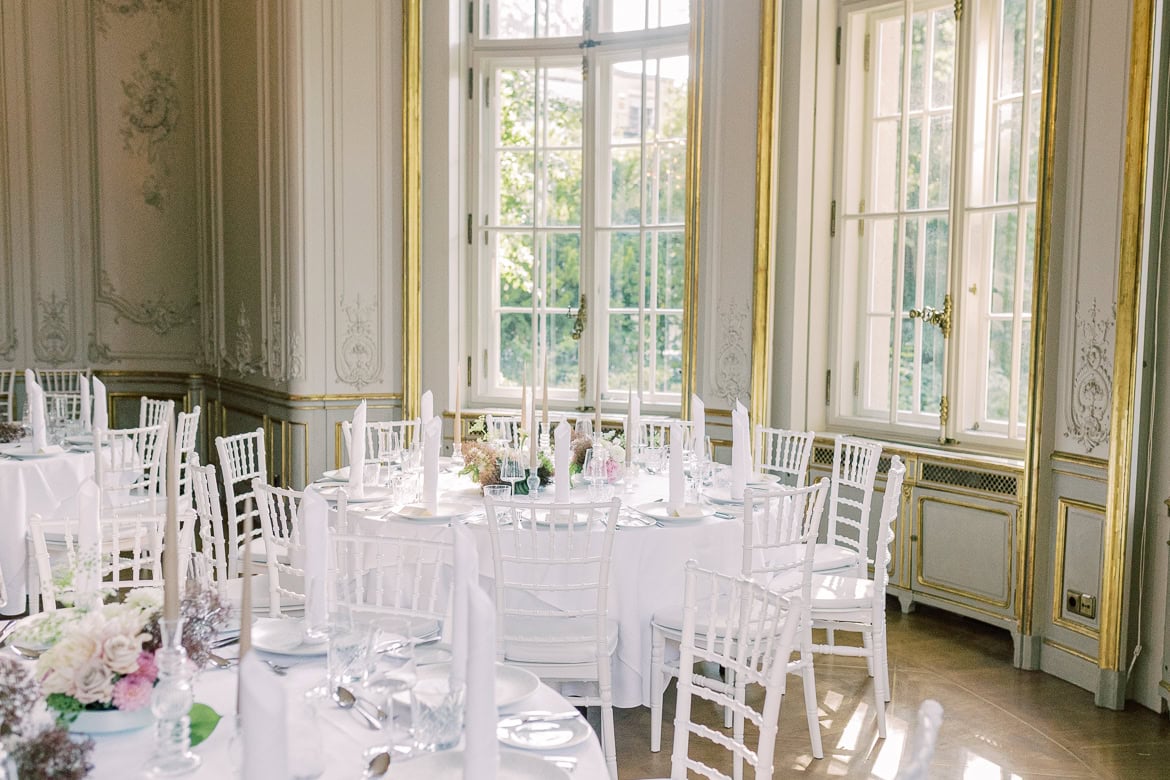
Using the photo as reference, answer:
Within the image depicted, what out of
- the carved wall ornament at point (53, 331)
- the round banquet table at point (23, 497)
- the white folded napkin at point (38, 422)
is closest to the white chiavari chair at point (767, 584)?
the round banquet table at point (23, 497)

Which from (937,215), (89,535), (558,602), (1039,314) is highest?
(937,215)

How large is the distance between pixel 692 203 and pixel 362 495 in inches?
110

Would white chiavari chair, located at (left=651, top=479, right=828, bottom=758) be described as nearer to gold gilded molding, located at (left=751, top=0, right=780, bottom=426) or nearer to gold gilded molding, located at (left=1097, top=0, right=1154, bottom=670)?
gold gilded molding, located at (left=1097, top=0, right=1154, bottom=670)

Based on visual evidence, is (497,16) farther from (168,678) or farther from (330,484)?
(168,678)

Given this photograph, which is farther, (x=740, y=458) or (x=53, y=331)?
(x=53, y=331)

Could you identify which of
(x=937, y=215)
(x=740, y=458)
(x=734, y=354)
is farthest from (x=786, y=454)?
(x=937, y=215)

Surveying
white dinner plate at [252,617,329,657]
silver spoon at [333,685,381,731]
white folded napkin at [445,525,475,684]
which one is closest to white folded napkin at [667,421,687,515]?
white dinner plate at [252,617,329,657]

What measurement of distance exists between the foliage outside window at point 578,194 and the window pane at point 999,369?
5.81 ft

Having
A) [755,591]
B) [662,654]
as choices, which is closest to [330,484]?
[662,654]

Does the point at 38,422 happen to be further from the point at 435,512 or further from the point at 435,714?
the point at 435,714

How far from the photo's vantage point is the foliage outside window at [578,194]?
608 cm

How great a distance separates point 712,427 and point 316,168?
2806 millimetres

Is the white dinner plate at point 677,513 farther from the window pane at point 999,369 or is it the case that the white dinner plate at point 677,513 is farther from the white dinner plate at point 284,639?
the window pane at point 999,369

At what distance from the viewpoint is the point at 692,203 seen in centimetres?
579
